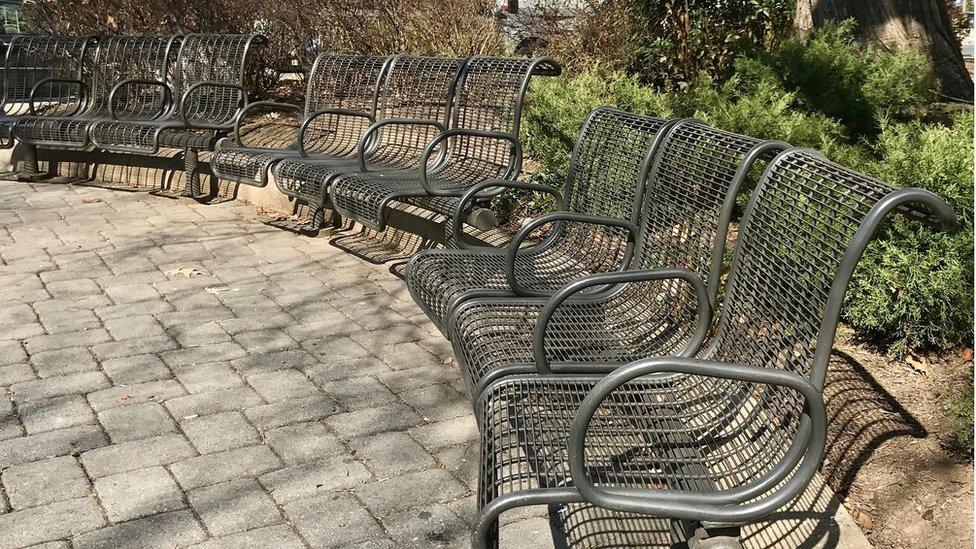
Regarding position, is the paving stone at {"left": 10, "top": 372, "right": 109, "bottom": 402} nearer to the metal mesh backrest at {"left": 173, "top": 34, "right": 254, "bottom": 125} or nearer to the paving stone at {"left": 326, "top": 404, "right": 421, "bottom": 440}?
the paving stone at {"left": 326, "top": 404, "right": 421, "bottom": 440}

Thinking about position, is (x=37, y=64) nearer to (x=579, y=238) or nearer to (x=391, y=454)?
(x=579, y=238)

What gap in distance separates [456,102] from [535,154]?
0.98 m

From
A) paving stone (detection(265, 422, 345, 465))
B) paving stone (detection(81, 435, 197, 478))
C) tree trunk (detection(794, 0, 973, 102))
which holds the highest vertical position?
tree trunk (detection(794, 0, 973, 102))

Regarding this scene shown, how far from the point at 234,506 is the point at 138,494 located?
13.5 inches

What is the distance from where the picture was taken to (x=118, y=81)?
8.95 m

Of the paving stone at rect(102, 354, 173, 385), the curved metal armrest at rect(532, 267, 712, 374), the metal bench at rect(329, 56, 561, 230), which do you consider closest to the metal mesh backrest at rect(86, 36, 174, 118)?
the metal bench at rect(329, 56, 561, 230)

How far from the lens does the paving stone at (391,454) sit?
3.61 meters

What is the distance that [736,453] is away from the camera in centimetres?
264

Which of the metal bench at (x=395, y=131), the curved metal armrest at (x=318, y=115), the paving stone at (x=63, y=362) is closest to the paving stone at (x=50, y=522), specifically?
the paving stone at (x=63, y=362)

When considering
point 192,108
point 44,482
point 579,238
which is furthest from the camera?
point 192,108

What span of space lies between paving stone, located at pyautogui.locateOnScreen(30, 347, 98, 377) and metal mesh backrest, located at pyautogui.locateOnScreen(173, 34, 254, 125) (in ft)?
11.9

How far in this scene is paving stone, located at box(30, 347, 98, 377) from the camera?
447 centimetres

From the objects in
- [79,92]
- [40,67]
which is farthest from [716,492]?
[40,67]

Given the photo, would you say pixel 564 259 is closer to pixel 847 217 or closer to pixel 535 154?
pixel 847 217
